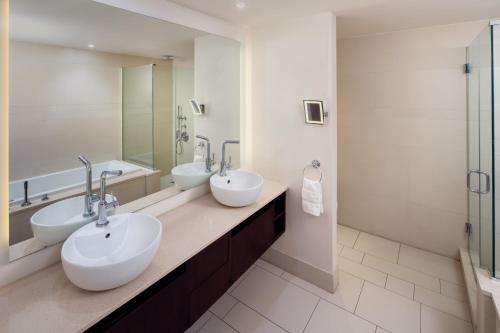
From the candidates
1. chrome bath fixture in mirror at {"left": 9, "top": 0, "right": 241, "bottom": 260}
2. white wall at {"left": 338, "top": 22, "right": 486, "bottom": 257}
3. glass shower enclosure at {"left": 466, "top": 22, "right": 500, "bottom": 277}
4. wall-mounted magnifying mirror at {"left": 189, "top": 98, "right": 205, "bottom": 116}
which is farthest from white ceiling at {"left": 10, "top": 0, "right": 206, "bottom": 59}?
glass shower enclosure at {"left": 466, "top": 22, "right": 500, "bottom": 277}

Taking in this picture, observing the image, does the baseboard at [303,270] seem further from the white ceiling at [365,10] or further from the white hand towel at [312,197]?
the white ceiling at [365,10]

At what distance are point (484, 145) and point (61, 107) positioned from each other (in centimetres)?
291

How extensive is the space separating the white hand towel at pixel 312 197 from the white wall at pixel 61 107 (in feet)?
4.83

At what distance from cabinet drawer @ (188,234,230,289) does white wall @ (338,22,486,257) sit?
205 cm

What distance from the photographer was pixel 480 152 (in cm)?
212

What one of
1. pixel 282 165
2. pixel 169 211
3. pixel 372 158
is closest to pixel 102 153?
pixel 169 211

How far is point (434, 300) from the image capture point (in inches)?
84.8

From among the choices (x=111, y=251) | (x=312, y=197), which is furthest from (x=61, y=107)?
(x=312, y=197)

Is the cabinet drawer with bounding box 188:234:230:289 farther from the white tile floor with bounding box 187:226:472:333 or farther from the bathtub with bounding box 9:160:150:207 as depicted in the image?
the bathtub with bounding box 9:160:150:207

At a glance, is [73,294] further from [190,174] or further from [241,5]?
[241,5]

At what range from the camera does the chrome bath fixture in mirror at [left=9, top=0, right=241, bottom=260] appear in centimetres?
133

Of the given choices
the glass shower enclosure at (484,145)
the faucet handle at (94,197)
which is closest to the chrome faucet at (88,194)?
the faucet handle at (94,197)

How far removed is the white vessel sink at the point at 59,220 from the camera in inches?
53.5

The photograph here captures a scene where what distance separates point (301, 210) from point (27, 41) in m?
2.17
